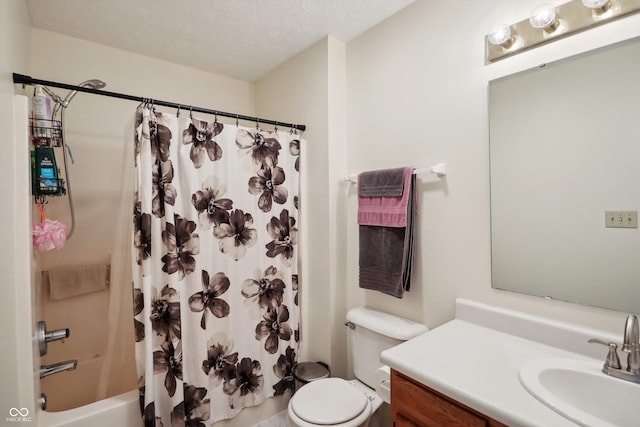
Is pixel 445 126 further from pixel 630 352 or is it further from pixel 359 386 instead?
pixel 359 386

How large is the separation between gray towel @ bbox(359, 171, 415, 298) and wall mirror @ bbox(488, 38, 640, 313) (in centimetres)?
38

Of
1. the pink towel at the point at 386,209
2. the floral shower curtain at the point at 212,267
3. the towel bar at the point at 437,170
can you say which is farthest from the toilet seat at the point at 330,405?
the towel bar at the point at 437,170

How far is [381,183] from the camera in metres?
1.67

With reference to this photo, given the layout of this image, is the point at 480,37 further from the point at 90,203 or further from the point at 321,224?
the point at 90,203

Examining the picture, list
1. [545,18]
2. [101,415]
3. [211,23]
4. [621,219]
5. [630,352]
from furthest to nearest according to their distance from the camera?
[211,23] < [101,415] < [545,18] < [621,219] < [630,352]

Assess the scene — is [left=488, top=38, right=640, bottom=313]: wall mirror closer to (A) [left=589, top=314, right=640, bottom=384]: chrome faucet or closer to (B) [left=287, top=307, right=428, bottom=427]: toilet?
(A) [left=589, top=314, right=640, bottom=384]: chrome faucet

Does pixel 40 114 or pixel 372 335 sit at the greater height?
pixel 40 114

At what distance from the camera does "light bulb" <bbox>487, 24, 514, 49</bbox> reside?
4.15 feet

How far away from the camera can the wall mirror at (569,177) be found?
1033 millimetres

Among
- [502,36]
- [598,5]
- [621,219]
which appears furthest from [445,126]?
[621,219]

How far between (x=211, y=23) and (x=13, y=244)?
4.85ft

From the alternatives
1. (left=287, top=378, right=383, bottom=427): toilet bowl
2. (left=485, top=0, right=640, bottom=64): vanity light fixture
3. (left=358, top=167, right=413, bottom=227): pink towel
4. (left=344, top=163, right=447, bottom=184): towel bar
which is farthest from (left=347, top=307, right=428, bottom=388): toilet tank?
(left=485, top=0, right=640, bottom=64): vanity light fixture

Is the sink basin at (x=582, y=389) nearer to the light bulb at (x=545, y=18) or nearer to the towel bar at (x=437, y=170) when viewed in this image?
the towel bar at (x=437, y=170)

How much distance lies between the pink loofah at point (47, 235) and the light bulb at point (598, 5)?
2.27 meters
